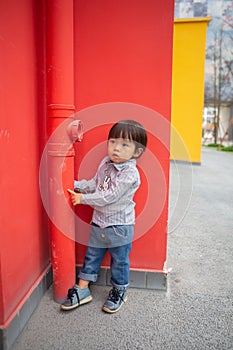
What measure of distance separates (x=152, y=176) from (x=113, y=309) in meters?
0.78

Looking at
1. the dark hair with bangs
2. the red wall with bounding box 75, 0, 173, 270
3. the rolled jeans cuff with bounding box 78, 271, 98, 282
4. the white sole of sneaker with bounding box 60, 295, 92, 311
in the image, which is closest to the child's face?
the dark hair with bangs

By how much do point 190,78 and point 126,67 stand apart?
658 cm

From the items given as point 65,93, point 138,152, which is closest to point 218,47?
point 138,152

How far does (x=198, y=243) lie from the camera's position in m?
2.67

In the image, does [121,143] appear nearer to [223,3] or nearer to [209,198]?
[209,198]

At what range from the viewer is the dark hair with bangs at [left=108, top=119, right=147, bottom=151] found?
63.8 inches

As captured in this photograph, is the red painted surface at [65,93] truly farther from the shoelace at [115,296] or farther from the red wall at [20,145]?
the shoelace at [115,296]

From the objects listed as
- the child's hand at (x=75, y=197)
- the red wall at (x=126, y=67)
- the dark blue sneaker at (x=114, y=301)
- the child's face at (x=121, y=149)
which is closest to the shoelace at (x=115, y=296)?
the dark blue sneaker at (x=114, y=301)

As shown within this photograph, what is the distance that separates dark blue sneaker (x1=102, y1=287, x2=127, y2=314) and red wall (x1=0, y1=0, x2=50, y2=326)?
43 cm

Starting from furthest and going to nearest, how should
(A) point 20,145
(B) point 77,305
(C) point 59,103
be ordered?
(B) point 77,305
(C) point 59,103
(A) point 20,145

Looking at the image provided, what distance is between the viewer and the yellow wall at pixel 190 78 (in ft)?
25.0

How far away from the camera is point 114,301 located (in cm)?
168

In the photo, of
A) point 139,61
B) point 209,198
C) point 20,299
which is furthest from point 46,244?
point 209,198

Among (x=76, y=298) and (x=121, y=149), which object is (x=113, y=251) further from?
(x=121, y=149)
